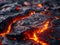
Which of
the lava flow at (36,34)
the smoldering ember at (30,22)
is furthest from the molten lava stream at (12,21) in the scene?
the lava flow at (36,34)

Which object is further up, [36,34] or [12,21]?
[12,21]

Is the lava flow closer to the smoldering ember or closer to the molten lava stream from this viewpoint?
the smoldering ember

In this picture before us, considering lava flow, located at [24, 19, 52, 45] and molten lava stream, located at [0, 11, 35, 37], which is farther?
molten lava stream, located at [0, 11, 35, 37]

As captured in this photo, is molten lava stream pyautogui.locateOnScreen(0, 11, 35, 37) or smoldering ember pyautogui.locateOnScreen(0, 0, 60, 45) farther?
molten lava stream pyautogui.locateOnScreen(0, 11, 35, 37)

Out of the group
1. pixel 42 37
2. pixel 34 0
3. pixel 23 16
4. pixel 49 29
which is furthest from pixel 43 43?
pixel 34 0

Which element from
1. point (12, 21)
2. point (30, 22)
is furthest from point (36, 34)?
point (12, 21)

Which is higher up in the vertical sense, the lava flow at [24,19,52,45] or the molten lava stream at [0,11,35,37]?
the molten lava stream at [0,11,35,37]

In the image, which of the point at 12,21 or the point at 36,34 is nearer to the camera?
the point at 36,34

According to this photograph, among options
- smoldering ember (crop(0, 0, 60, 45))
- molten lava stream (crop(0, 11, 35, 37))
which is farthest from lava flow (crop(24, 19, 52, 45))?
molten lava stream (crop(0, 11, 35, 37))

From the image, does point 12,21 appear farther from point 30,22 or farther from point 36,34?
point 36,34

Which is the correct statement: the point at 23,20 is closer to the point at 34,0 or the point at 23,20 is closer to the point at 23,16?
the point at 23,16
